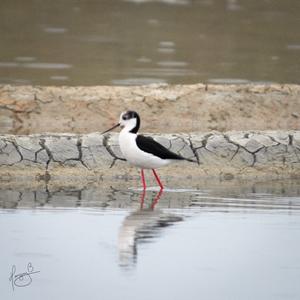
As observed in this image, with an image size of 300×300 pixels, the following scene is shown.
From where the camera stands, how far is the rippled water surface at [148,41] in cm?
2162

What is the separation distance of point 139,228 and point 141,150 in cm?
266

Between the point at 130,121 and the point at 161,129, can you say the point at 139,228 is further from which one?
the point at 161,129

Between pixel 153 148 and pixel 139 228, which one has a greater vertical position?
pixel 153 148

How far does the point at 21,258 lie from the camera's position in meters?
9.33

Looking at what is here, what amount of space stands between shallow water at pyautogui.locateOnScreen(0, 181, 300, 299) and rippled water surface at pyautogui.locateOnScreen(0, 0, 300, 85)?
7.96 m

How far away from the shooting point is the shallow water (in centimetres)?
858

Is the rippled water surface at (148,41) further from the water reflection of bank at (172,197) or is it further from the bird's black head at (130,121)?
the water reflection of bank at (172,197)

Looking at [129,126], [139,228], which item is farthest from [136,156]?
[139,228]

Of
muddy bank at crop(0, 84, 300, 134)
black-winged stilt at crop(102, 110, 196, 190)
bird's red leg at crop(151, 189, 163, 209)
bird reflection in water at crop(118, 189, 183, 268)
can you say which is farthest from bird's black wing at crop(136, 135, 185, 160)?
muddy bank at crop(0, 84, 300, 134)

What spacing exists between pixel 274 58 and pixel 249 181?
35.9ft

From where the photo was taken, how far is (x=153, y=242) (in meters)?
9.99

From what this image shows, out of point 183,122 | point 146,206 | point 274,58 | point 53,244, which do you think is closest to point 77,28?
point 274,58

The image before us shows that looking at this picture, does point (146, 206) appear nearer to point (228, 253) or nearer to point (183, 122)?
point (228, 253)

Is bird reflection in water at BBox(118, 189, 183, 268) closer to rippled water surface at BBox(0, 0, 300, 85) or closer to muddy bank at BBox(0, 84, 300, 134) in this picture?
muddy bank at BBox(0, 84, 300, 134)
